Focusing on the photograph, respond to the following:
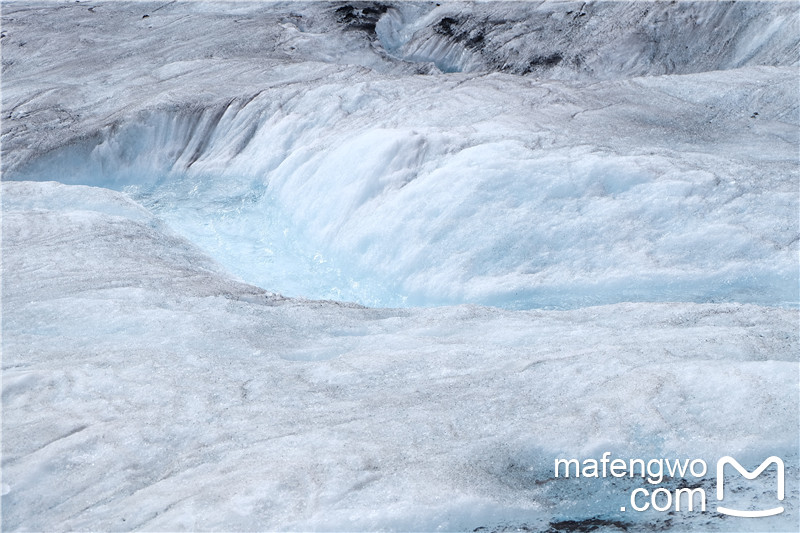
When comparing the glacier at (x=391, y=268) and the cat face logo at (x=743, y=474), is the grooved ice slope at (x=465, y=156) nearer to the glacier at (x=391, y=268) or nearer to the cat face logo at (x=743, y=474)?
the glacier at (x=391, y=268)

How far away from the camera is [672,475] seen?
9.43 ft

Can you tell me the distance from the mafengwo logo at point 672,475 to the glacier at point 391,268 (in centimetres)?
4

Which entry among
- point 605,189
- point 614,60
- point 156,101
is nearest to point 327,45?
point 156,101

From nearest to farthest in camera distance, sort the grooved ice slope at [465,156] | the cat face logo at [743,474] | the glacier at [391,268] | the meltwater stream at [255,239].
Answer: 1. the cat face logo at [743,474]
2. the glacier at [391,268]
3. the grooved ice slope at [465,156]
4. the meltwater stream at [255,239]

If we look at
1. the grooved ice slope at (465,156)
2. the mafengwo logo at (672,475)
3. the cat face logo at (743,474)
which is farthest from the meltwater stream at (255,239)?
the cat face logo at (743,474)

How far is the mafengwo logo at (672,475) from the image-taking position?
2.73m

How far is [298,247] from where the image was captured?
7316 mm

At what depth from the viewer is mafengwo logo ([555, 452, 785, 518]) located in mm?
2727

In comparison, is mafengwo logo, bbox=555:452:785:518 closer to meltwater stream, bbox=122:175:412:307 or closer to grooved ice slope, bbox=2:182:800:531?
grooved ice slope, bbox=2:182:800:531

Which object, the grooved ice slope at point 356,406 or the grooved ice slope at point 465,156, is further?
the grooved ice slope at point 465,156

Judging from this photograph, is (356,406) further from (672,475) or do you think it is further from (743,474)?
(743,474)

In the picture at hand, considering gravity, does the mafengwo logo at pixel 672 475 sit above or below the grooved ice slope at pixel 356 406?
below

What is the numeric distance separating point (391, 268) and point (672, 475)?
12.5 ft

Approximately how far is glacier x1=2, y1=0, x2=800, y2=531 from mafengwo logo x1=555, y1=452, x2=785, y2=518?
43 millimetres
